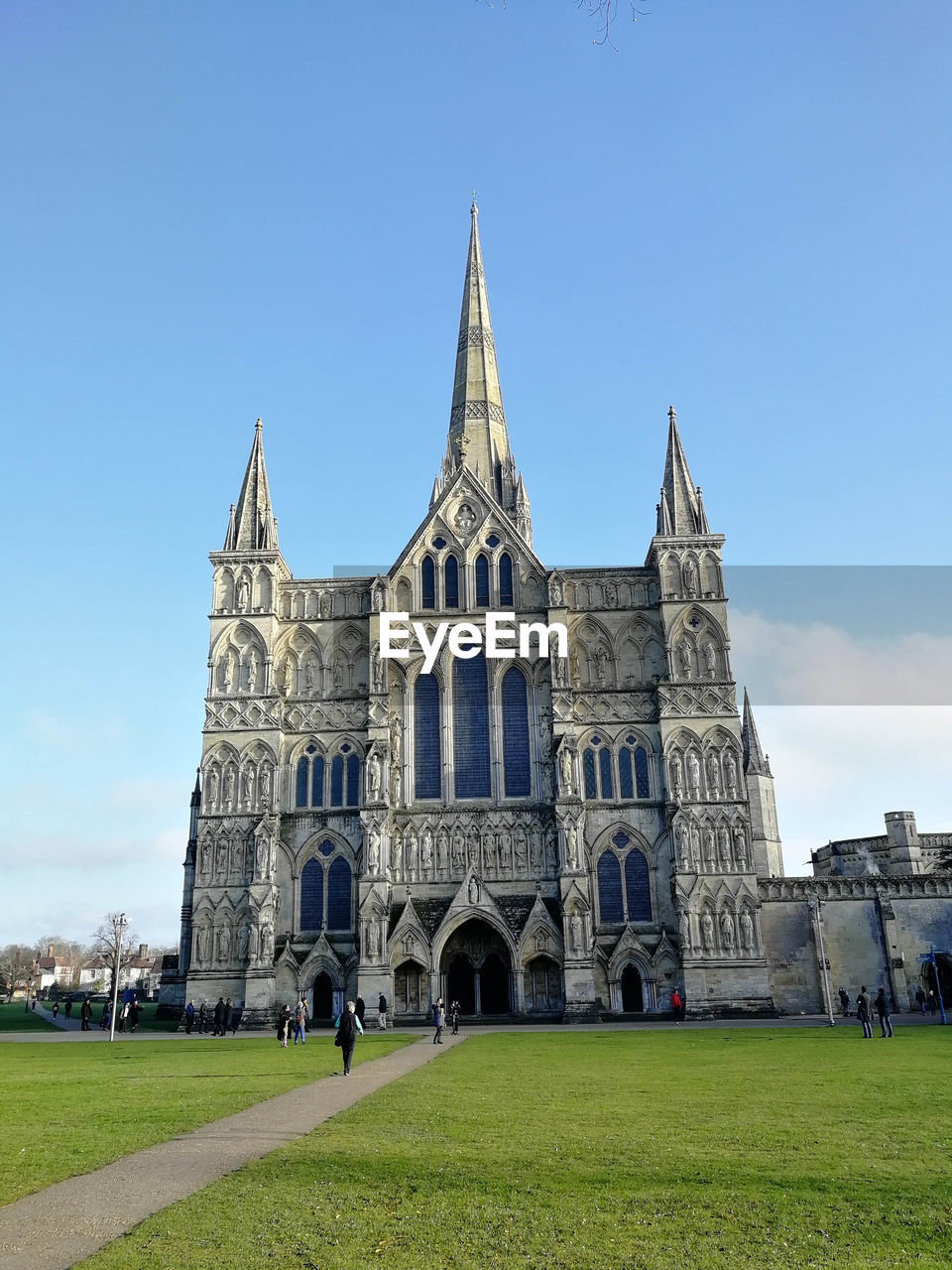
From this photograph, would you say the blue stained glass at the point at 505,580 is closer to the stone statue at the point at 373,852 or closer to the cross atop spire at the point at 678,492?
the cross atop spire at the point at 678,492

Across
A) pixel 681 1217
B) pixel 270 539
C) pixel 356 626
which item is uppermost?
pixel 270 539

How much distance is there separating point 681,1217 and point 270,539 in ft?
150

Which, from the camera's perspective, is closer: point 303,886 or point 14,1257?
point 14,1257

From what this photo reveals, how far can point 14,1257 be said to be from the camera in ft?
28.8

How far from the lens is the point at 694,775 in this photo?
4753 cm

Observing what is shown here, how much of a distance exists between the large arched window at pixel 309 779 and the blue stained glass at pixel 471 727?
20.9 ft

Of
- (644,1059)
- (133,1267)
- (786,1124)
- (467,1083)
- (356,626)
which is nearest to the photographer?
(133,1267)

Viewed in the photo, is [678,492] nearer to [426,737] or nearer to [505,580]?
[505,580]

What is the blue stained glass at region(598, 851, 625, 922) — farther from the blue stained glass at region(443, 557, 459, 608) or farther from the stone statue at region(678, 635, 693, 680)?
the blue stained glass at region(443, 557, 459, 608)

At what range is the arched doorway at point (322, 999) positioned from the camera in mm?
46594

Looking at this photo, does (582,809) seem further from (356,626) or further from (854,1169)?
(854,1169)

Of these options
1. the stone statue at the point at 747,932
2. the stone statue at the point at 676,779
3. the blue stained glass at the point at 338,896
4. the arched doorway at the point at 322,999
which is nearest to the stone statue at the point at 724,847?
the stone statue at the point at 747,932

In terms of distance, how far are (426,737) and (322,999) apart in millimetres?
12436

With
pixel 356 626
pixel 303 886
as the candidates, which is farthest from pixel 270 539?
pixel 303 886
